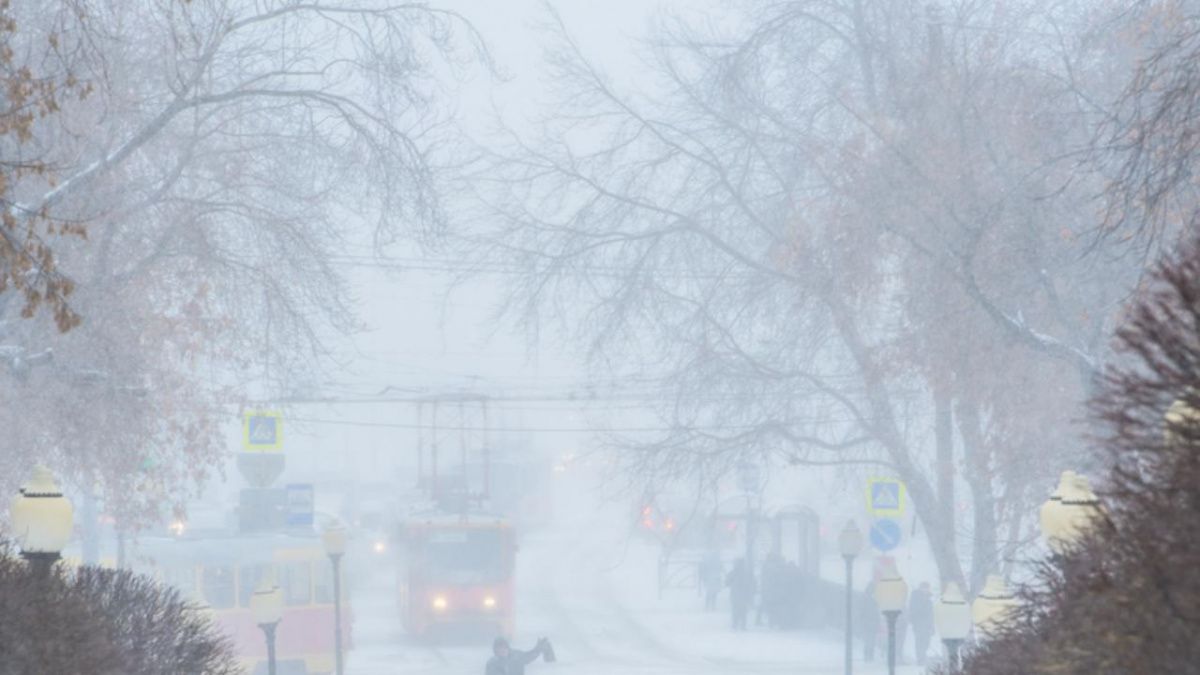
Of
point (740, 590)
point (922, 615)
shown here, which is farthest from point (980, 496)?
point (740, 590)

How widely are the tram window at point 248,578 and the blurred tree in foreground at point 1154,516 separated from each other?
31.1 metres

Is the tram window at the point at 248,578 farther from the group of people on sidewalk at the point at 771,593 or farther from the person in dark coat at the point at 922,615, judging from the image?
the person in dark coat at the point at 922,615

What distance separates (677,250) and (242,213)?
9072 millimetres

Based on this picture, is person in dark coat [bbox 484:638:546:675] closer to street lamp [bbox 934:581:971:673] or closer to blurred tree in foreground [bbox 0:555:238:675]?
street lamp [bbox 934:581:971:673]

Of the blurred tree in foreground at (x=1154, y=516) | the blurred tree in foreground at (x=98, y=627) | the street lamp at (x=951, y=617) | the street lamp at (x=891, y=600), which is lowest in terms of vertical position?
the street lamp at (x=891, y=600)

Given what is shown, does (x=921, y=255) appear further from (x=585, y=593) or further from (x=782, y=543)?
(x=585, y=593)

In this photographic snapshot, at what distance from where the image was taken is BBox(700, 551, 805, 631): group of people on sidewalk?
40.7 meters

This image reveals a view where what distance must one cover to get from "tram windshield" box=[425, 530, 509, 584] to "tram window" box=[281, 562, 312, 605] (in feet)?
13.6

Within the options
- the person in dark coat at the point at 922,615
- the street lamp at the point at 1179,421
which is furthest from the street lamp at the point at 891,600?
the street lamp at the point at 1179,421

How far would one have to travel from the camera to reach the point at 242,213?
17531 millimetres

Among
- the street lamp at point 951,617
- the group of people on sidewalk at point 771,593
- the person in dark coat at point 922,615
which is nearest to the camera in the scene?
the street lamp at point 951,617

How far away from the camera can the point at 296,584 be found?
34844 mm

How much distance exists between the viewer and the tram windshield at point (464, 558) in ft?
128

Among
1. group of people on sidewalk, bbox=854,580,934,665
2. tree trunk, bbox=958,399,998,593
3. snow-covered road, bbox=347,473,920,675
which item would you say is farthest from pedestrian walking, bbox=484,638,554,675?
group of people on sidewalk, bbox=854,580,934,665
